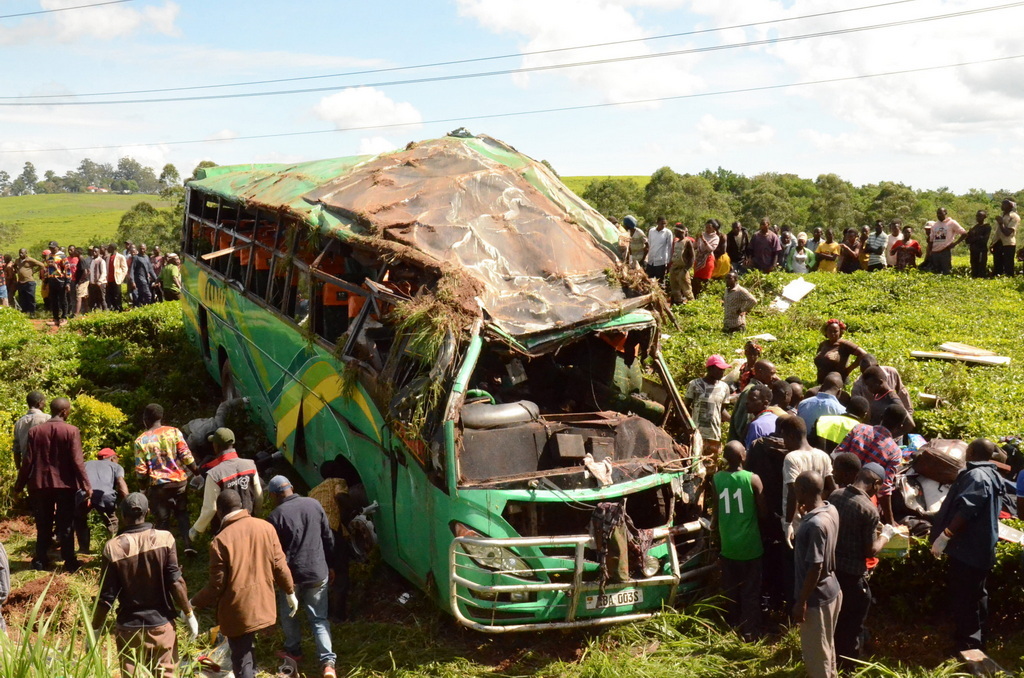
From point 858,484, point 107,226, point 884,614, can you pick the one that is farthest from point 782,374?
point 107,226

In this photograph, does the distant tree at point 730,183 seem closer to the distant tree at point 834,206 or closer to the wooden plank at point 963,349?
the distant tree at point 834,206

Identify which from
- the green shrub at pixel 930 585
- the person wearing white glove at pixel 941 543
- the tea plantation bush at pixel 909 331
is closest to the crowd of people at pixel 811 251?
the tea plantation bush at pixel 909 331

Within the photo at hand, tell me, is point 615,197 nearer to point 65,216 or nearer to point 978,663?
point 978,663

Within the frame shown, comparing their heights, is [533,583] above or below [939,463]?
below

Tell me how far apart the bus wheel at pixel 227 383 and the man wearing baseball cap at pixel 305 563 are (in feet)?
19.6

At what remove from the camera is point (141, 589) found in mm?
6348

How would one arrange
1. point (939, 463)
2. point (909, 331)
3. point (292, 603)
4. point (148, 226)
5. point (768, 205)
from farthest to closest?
point (148, 226)
point (768, 205)
point (909, 331)
point (939, 463)
point (292, 603)

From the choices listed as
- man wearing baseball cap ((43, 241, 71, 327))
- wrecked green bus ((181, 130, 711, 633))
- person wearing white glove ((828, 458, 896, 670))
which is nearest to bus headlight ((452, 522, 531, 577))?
wrecked green bus ((181, 130, 711, 633))

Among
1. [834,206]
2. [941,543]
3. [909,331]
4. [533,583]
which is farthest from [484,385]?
[834,206]

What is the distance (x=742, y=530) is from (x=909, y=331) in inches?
350

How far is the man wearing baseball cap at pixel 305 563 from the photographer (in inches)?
280

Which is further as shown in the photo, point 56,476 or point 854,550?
point 56,476

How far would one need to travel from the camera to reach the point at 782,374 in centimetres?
1242

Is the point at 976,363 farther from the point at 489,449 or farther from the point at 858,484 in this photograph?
the point at 489,449
